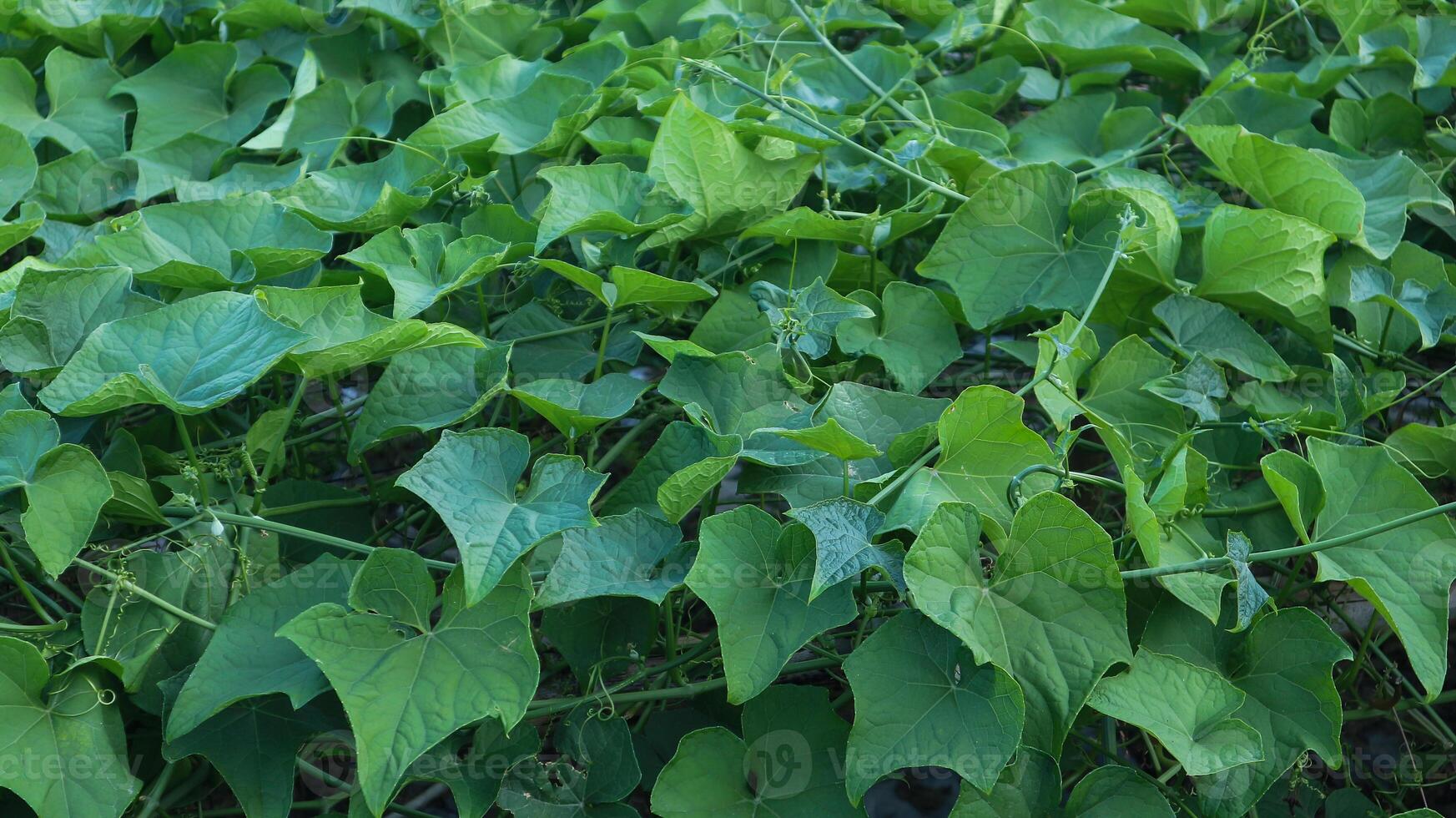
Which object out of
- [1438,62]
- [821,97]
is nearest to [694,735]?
[821,97]

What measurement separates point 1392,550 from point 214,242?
146 centimetres

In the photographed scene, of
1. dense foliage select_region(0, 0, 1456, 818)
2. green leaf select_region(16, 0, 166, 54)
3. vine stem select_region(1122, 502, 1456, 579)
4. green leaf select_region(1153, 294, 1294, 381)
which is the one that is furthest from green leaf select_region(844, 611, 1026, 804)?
green leaf select_region(16, 0, 166, 54)

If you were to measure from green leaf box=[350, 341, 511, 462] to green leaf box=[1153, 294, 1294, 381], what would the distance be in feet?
2.80

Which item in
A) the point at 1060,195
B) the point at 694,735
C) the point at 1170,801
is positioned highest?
the point at 1060,195

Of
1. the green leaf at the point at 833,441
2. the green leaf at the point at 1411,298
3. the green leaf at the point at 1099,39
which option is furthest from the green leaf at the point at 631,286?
the green leaf at the point at 1099,39

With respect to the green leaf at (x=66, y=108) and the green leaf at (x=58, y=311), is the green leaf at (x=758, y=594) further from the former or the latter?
the green leaf at (x=66, y=108)

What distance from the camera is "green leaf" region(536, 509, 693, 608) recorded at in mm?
1071

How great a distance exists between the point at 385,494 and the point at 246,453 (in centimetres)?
23

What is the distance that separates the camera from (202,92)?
6.48 feet

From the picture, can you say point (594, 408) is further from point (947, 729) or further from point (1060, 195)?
point (1060, 195)

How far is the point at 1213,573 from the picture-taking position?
1188mm

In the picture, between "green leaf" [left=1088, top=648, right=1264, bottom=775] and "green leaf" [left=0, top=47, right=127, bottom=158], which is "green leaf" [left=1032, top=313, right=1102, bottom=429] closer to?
"green leaf" [left=1088, top=648, right=1264, bottom=775]

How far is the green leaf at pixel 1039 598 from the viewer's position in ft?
3.29

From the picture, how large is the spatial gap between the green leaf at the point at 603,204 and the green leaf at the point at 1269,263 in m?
0.69
